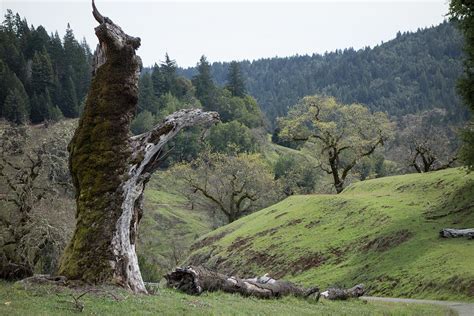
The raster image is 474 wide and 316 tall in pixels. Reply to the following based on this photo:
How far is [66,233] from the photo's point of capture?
107 feet

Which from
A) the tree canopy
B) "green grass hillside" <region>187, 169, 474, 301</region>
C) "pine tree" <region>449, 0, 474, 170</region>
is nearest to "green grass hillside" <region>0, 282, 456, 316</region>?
"green grass hillside" <region>187, 169, 474, 301</region>

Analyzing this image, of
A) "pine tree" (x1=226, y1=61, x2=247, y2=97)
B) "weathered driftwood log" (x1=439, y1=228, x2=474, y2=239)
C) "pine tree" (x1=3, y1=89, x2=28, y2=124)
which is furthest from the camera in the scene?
"pine tree" (x1=226, y1=61, x2=247, y2=97)

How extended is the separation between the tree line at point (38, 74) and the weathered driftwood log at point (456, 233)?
77.3 meters

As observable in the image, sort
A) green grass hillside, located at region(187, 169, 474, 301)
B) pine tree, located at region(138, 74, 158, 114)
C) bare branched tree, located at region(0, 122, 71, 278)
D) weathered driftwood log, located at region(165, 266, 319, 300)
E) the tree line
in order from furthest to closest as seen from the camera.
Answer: pine tree, located at region(138, 74, 158, 114), the tree line, bare branched tree, located at region(0, 122, 71, 278), green grass hillside, located at region(187, 169, 474, 301), weathered driftwood log, located at region(165, 266, 319, 300)

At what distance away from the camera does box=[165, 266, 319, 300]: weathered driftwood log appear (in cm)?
1706

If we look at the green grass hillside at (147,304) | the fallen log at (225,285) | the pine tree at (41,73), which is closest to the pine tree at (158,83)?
the pine tree at (41,73)

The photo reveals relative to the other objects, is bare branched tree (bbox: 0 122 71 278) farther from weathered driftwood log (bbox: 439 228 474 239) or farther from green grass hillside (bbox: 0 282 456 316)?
weathered driftwood log (bbox: 439 228 474 239)

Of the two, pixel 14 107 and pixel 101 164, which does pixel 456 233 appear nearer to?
pixel 101 164

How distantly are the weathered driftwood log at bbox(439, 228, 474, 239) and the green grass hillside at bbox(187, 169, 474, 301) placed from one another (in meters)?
0.41

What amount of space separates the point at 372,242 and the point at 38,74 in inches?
3914

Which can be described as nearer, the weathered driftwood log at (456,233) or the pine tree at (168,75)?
the weathered driftwood log at (456,233)

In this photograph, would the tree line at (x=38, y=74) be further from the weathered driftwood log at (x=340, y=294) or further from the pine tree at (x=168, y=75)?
the weathered driftwood log at (x=340, y=294)

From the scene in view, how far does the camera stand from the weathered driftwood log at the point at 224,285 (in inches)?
672

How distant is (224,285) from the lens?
58.2 feet
